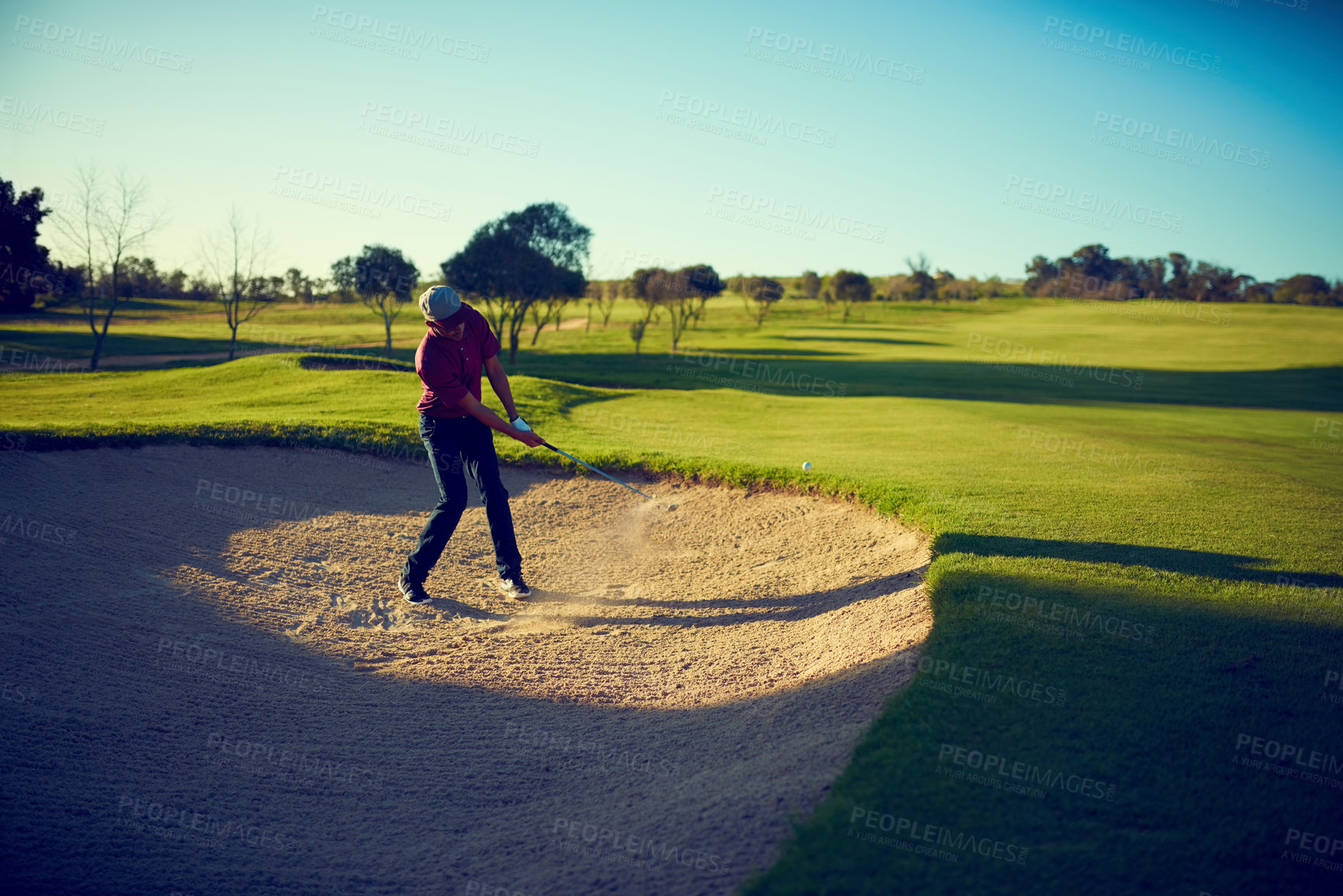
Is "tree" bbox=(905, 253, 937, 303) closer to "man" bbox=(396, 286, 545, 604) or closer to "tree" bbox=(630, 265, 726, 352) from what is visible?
"tree" bbox=(630, 265, 726, 352)

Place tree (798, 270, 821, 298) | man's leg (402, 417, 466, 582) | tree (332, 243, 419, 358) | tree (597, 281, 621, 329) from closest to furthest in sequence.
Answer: man's leg (402, 417, 466, 582)
tree (332, 243, 419, 358)
tree (597, 281, 621, 329)
tree (798, 270, 821, 298)

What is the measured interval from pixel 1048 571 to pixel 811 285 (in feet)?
399

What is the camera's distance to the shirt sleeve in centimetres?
722

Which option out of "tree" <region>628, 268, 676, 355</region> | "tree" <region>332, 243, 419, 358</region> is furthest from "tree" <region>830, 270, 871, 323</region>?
"tree" <region>332, 243, 419, 358</region>

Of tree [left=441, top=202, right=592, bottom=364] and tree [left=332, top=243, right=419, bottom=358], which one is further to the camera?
tree [left=332, top=243, right=419, bottom=358]

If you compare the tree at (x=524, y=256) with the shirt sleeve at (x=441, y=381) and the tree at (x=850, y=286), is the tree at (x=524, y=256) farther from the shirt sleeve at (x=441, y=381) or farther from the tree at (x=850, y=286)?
the tree at (x=850, y=286)

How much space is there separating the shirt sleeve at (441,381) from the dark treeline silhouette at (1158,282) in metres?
121

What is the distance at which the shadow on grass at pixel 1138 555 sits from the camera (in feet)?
22.7

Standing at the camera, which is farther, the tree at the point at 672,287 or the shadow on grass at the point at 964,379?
the tree at the point at 672,287

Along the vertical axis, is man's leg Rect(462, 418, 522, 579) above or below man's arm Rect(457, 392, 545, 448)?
below

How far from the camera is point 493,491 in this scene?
7.91 m

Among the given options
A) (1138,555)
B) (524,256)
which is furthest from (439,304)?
(524,256)

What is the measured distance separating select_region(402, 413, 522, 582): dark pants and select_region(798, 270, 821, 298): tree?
120586mm

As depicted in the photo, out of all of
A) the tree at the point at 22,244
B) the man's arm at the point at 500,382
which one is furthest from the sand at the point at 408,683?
the tree at the point at 22,244
